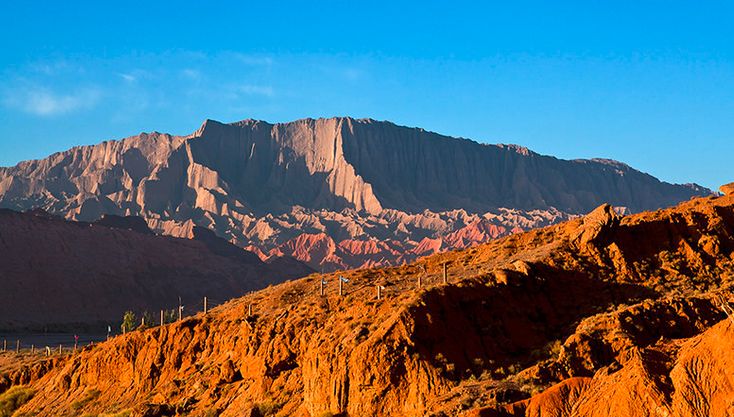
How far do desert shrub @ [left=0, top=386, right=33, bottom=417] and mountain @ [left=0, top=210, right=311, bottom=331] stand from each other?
214 feet

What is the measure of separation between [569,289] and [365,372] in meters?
8.67

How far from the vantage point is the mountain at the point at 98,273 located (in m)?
116

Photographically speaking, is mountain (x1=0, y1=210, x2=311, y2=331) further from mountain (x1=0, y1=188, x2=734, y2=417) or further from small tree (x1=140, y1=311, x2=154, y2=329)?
mountain (x1=0, y1=188, x2=734, y2=417)

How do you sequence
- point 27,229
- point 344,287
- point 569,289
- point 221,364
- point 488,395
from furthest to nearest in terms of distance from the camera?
point 27,229
point 344,287
point 221,364
point 569,289
point 488,395

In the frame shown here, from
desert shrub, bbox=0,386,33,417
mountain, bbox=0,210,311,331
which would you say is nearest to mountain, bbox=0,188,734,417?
desert shrub, bbox=0,386,33,417

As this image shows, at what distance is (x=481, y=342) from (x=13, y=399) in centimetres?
2379

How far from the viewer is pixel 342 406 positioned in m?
23.9

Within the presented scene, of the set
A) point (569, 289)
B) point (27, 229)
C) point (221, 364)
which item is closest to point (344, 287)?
point (221, 364)

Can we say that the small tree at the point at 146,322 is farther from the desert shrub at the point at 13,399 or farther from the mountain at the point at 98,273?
the mountain at the point at 98,273

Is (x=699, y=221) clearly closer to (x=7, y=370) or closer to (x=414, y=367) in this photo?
(x=414, y=367)

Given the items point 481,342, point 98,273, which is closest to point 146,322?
point 481,342

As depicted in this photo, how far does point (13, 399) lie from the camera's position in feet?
130

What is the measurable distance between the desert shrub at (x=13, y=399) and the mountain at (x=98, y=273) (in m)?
65.3

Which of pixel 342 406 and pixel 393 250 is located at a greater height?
pixel 393 250
